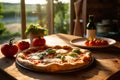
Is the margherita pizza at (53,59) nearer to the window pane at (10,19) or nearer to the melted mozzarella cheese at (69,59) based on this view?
the melted mozzarella cheese at (69,59)

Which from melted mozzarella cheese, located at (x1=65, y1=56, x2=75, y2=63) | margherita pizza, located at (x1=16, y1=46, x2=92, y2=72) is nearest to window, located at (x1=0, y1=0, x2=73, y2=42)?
margherita pizza, located at (x1=16, y1=46, x2=92, y2=72)

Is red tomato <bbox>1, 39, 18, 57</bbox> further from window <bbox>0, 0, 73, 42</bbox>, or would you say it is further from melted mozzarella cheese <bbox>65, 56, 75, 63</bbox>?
window <bbox>0, 0, 73, 42</bbox>

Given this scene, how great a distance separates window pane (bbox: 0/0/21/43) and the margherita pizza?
1.53 meters

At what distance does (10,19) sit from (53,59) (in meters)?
1.90

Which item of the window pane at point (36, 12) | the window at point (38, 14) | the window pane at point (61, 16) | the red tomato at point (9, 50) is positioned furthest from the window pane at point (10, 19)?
the red tomato at point (9, 50)

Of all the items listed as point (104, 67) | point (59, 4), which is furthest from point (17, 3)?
point (104, 67)

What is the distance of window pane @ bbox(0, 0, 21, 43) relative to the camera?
2.90 metres

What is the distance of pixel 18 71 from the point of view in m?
1.16

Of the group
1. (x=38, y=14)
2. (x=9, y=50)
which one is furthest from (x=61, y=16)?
(x=9, y=50)

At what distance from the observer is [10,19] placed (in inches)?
118

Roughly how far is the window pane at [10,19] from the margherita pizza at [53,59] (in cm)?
153

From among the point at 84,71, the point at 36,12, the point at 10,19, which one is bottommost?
the point at 84,71

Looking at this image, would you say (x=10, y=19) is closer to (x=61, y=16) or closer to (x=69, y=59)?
(x=61, y=16)

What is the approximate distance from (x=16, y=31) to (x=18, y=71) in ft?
6.59
